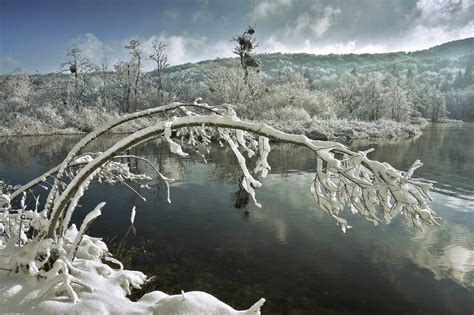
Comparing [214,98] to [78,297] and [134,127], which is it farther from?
[78,297]

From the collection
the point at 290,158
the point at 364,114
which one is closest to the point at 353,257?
the point at 290,158

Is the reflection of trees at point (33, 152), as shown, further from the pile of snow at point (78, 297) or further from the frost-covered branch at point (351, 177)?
the frost-covered branch at point (351, 177)

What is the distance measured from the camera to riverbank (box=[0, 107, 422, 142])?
28812mm

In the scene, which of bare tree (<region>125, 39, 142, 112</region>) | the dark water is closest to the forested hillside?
bare tree (<region>125, 39, 142, 112</region>)

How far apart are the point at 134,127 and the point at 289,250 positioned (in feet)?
87.0

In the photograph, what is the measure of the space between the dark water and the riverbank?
1585 centimetres

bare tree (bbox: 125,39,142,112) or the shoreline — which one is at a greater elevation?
bare tree (bbox: 125,39,142,112)

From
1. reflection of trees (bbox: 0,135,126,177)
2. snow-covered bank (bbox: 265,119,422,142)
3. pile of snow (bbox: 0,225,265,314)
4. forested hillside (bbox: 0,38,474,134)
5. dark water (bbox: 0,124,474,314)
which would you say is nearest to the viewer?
pile of snow (bbox: 0,225,265,314)

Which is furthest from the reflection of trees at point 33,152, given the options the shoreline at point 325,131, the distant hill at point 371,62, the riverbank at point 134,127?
the distant hill at point 371,62

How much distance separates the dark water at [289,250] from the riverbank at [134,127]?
15846mm

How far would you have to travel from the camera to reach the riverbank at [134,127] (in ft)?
94.5

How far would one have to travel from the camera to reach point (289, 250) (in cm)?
747

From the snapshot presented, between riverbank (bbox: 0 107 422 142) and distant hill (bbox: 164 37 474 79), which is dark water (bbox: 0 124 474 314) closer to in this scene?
riverbank (bbox: 0 107 422 142)

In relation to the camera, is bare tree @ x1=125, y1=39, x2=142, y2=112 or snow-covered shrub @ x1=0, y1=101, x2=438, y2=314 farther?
bare tree @ x1=125, y1=39, x2=142, y2=112
